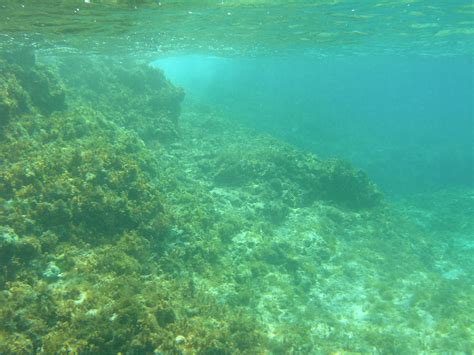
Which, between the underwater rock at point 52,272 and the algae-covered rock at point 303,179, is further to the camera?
the algae-covered rock at point 303,179

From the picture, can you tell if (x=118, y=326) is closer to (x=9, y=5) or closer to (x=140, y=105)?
(x=9, y=5)

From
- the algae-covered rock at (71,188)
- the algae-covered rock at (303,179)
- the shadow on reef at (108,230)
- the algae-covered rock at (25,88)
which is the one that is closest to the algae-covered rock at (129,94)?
the shadow on reef at (108,230)

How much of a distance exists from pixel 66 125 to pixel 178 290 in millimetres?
10172

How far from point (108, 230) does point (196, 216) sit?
5144 millimetres

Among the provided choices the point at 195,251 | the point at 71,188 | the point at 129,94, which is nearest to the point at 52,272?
the point at 71,188

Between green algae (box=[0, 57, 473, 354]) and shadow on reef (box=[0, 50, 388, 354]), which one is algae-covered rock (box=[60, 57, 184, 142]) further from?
shadow on reef (box=[0, 50, 388, 354])

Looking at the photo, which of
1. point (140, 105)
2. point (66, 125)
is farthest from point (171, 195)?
point (140, 105)

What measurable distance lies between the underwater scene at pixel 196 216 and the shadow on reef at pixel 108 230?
6 cm

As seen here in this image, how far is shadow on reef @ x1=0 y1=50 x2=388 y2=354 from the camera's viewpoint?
765 centimetres

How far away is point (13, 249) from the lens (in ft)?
29.7

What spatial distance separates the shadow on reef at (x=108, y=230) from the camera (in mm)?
7648

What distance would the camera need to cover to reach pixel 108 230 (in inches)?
456

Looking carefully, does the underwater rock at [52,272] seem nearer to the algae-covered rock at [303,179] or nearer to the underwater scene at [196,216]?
the underwater scene at [196,216]

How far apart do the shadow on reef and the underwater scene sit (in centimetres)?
6
